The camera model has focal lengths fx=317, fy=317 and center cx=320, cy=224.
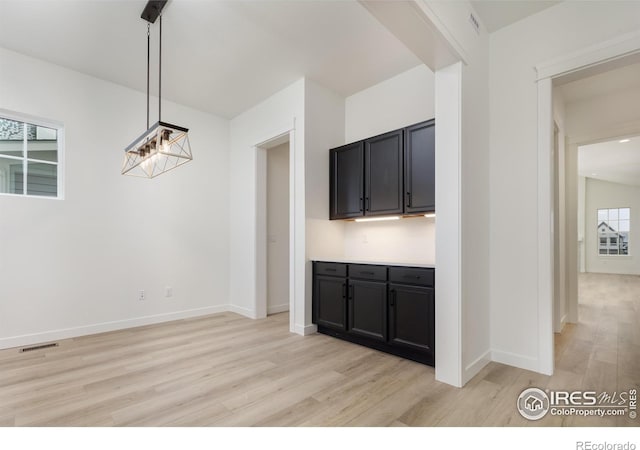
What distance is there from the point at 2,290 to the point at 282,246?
328 cm

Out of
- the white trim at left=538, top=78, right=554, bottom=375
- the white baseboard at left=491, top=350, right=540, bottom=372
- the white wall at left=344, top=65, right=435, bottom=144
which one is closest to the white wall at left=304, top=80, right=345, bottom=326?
the white wall at left=344, top=65, right=435, bottom=144

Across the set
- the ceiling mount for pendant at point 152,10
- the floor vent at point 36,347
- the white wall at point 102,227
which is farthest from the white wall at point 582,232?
the floor vent at point 36,347

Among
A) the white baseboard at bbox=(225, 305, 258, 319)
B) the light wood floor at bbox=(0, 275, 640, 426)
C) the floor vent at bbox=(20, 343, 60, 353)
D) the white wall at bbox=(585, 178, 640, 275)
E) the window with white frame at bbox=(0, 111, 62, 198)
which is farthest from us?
the white wall at bbox=(585, 178, 640, 275)

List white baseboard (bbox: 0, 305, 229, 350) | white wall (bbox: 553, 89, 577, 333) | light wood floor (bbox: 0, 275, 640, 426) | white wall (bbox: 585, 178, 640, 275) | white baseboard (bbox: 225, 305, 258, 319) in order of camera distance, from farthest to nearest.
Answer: white wall (bbox: 585, 178, 640, 275), white baseboard (bbox: 225, 305, 258, 319), white wall (bbox: 553, 89, 577, 333), white baseboard (bbox: 0, 305, 229, 350), light wood floor (bbox: 0, 275, 640, 426)

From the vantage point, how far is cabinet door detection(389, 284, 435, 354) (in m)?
2.72

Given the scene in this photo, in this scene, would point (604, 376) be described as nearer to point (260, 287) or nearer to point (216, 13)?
point (260, 287)

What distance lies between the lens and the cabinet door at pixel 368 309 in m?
3.10

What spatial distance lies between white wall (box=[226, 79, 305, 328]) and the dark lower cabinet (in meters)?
0.35

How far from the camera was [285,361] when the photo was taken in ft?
9.58

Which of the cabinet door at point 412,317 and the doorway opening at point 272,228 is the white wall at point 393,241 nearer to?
the cabinet door at point 412,317

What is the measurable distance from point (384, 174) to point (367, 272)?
110 centimetres

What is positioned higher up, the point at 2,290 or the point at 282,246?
the point at 282,246

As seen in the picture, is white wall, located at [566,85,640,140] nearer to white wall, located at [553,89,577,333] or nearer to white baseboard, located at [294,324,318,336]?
white wall, located at [553,89,577,333]

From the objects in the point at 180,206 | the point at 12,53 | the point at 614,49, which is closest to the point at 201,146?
the point at 180,206
